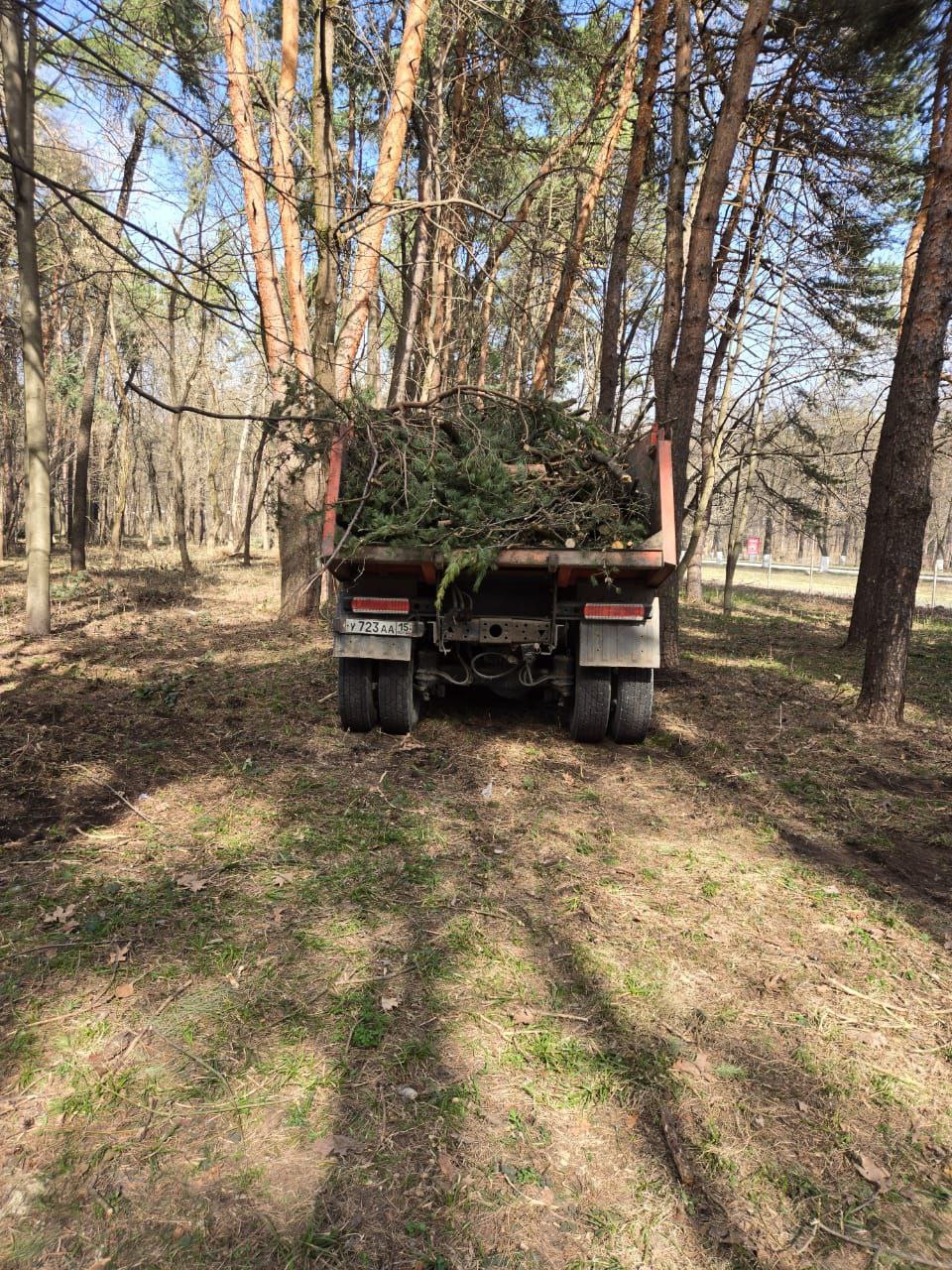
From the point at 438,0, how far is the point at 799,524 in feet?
36.0

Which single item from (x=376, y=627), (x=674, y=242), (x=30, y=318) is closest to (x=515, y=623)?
(x=376, y=627)

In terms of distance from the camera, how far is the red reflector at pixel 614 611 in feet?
17.4

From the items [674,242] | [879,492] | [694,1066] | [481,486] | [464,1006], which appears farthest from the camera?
[879,492]

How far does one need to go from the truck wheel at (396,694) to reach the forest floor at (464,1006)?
0.26m

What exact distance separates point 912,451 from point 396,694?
4.93 m

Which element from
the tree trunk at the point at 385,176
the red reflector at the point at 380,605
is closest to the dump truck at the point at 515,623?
the red reflector at the point at 380,605

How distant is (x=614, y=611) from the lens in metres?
5.31

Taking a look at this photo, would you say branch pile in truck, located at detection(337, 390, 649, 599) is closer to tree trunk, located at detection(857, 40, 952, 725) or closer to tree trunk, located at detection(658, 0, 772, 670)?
tree trunk, located at detection(658, 0, 772, 670)

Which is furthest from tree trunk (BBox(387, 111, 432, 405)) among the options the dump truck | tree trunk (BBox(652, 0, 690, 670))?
the dump truck

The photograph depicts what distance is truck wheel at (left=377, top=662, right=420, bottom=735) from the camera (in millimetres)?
5629

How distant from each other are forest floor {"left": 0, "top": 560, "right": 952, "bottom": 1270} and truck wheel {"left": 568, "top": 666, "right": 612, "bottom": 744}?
0.37 meters

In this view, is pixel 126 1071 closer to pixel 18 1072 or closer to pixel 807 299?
pixel 18 1072

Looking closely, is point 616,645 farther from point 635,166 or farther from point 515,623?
point 635,166

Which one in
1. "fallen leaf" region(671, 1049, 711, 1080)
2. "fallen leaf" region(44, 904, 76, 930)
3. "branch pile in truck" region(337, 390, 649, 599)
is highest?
"branch pile in truck" region(337, 390, 649, 599)
